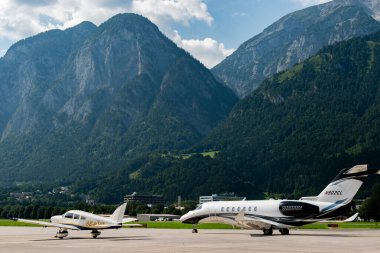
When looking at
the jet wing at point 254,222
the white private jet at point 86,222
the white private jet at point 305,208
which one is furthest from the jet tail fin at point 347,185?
the white private jet at point 86,222

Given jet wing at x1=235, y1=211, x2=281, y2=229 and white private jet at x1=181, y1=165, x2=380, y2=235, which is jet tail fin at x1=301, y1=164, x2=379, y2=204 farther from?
jet wing at x1=235, y1=211, x2=281, y2=229

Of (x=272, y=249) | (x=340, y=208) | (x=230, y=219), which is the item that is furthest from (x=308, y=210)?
(x=272, y=249)

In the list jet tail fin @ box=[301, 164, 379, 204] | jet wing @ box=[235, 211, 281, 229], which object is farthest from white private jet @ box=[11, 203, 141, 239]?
jet tail fin @ box=[301, 164, 379, 204]

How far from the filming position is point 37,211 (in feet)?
632

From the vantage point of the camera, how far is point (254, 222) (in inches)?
2384

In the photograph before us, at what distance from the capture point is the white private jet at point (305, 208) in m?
56.8

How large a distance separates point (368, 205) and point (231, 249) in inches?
4177

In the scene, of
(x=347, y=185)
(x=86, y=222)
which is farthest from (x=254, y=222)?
(x=86, y=222)

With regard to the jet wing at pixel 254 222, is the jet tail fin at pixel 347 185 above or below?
above

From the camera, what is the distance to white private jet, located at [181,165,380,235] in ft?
186

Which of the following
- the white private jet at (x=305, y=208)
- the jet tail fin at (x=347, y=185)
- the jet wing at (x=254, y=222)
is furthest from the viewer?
the jet wing at (x=254, y=222)

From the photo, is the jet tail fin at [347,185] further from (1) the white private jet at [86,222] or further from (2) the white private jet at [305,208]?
(1) the white private jet at [86,222]

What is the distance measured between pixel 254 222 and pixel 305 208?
18.9 feet

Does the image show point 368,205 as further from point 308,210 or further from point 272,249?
point 272,249
